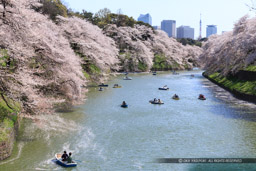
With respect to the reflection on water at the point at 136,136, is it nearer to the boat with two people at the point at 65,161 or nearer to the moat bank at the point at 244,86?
the boat with two people at the point at 65,161

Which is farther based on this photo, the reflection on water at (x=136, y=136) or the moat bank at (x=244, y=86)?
the moat bank at (x=244, y=86)

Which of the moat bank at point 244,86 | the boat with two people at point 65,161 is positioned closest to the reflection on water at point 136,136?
the boat with two people at point 65,161

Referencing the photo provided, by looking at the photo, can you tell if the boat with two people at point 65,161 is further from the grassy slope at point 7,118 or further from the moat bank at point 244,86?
the moat bank at point 244,86

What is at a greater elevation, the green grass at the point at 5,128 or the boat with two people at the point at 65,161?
the green grass at the point at 5,128

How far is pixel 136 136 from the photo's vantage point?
21.7 m

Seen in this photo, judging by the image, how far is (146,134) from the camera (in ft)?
73.0

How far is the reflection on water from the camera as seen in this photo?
16812 millimetres

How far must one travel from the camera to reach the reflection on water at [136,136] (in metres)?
16.8

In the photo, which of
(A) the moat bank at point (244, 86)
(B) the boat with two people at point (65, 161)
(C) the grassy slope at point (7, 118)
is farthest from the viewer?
(A) the moat bank at point (244, 86)

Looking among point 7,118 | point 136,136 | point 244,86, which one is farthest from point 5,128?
point 244,86

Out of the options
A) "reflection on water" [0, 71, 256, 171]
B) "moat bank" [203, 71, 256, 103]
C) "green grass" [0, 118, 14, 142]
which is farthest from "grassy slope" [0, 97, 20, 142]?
"moat bank" [203, 71, 256, 103]

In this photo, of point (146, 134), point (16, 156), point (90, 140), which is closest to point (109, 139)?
point (90, 140)

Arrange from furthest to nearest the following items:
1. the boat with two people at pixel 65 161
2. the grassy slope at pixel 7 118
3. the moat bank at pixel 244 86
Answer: the moat bank at pixel 244 86, the grassy slope at pixel 7 118, the boat with two people at pixel 65 161

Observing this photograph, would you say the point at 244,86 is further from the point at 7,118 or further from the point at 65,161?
the point at 7,118
